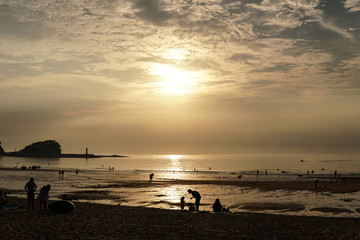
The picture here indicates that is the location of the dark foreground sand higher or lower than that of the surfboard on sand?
lower

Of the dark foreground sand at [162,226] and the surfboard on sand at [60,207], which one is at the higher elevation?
the surfboard on sand at [60,207]

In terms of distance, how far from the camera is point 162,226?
17516mm

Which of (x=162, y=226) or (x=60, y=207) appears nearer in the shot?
(x=162, y=226)

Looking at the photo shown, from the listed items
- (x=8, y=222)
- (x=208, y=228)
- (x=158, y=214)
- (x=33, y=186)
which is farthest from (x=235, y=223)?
(x=33, y=186)

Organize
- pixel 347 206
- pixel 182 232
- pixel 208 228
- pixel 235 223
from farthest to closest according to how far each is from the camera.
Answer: pixel 347 206, pixel 235 223, pixel 208 228, pixel 182 232

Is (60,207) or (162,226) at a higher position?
(60,207)

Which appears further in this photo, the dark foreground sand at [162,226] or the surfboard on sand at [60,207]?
the surfboard on sand at [60,207]

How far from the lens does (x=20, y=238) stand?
1348cm

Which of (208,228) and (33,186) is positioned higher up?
(33,186)

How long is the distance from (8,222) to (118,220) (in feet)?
18.8

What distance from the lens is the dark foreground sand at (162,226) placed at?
15.0 m

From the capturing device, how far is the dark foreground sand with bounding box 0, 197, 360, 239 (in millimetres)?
15000

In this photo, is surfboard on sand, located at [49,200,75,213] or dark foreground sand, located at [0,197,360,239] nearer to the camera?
dark foreground sand, located at [0,197,360,239]

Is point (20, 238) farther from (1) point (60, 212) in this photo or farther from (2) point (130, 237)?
(1) point (60, 212)
